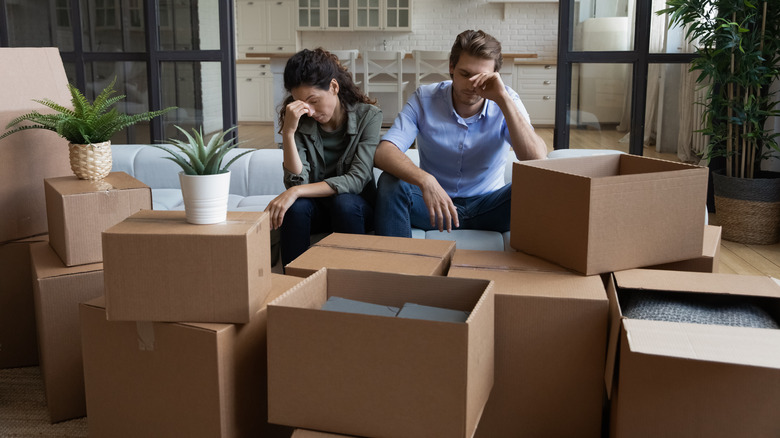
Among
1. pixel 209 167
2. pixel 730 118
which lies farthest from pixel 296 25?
pixel 209 167

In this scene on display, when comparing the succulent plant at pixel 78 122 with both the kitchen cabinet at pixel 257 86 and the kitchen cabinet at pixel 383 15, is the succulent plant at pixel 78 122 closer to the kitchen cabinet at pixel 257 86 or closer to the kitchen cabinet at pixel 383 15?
the kitchen cabinet at pixel 257 86

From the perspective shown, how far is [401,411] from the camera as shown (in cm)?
124

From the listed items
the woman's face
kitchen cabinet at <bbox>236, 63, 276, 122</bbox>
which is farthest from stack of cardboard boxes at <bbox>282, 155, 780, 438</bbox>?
kitchen cabinet at <bbox>236, 63, 276, 122</bbox>

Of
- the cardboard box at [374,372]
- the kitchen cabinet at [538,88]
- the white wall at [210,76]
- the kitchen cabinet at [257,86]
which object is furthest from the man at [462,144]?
the kitchen cabinet at [257,86]

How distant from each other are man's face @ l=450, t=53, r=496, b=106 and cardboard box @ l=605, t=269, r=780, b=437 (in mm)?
1073

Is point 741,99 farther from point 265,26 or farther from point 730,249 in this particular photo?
point 265,26

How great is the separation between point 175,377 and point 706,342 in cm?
99

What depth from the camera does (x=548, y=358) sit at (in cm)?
150

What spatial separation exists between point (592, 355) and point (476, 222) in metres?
0.95

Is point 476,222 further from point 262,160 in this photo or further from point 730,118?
point 730,118

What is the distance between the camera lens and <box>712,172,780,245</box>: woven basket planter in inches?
142

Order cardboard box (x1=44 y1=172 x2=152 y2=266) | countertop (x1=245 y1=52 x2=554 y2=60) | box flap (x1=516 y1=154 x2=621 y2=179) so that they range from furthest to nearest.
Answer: countertop (x1=245 y1=52 x2=554 y2=60) → box flap (x1=516 y1=154 x2=621 y2=179) → cardboard box (x1=44 y1=172 x2=152 y2=266)

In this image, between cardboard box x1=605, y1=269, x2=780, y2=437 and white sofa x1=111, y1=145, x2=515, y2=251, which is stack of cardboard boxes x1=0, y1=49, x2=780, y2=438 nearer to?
cardboard box x1=605, y1=269, x2=780, y2=437

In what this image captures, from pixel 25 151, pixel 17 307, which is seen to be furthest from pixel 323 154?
pixel 17 307
